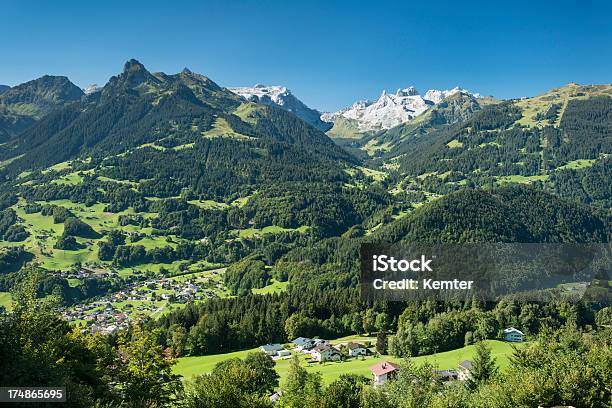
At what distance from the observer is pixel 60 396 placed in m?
25.6

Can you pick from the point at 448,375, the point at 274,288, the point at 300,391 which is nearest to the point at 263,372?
the point at 300,391

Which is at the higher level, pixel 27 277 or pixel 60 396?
pixel 27 277

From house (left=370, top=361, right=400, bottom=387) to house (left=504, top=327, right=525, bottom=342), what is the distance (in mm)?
35401

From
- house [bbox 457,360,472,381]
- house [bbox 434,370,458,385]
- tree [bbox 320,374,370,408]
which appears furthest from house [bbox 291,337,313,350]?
tree [bbox 320,374,370,408]

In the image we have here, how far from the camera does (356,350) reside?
301 feet

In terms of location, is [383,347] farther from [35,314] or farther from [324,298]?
[35,314]

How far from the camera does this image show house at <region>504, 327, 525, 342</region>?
95.5 meters

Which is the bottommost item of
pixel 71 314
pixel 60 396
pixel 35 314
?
pixel 71 314

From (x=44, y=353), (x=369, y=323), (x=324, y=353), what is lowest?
(x=324, y=353)

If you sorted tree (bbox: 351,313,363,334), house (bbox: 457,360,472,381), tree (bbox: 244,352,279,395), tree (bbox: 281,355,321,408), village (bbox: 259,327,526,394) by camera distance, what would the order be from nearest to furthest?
1. tree (bbox: 281,355,321,408)
2. tree (bbox: 244,352,279,395)
3. house (bbox: 457,360,472,381)
4. village (bbox: 259,327,526,394)
5. tree (bbox: 351,313,363,334)

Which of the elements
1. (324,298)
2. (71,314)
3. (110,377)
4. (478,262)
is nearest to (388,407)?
(110,377)

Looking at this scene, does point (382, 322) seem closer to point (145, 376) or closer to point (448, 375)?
point (448, 375)

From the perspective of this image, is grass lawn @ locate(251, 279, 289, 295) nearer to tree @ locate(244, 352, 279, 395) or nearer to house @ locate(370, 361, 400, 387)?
house @ locate(370, 361, 400, 387)

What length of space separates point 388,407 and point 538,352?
1107 inches
